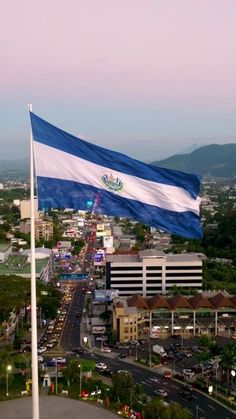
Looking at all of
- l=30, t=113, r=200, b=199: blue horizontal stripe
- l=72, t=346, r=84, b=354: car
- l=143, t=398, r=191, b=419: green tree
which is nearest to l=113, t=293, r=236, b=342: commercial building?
l=72, t=346, r=84, b=354: car

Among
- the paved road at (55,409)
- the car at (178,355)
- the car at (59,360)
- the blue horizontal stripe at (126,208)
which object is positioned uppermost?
the blue horizontal stripe at (126,208)

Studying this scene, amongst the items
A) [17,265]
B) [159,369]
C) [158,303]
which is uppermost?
[17,265]

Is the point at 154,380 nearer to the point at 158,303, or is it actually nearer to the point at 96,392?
the point at 96,392

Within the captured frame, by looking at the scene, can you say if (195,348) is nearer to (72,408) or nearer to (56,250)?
(72,408)

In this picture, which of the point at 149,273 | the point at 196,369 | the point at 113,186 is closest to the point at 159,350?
the point at 196,369

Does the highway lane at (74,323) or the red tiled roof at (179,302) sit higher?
the red tiled roof at (179,302)

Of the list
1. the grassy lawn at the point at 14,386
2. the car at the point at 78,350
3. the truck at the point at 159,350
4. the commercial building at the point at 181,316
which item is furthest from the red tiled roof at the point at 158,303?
the grassy lawn at the point at 14,386

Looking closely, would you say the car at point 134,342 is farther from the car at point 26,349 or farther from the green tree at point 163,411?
the green tree at point 163,411
